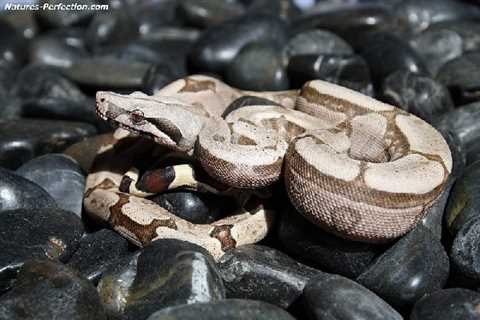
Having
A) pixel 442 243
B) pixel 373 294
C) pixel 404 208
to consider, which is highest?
pixel 404 208

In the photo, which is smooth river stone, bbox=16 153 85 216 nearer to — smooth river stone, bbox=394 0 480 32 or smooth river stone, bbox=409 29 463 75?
smooth river stone, bbox=409 29 463 75

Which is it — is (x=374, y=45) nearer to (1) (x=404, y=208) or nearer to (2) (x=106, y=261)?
(1) (x=404, y=208)

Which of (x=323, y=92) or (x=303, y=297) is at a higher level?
(x=323, y=92)

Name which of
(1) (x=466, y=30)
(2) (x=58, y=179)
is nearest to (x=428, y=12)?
(1) (x=466, y=30)

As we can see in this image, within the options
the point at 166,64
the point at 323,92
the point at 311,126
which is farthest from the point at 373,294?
the point at 166,64

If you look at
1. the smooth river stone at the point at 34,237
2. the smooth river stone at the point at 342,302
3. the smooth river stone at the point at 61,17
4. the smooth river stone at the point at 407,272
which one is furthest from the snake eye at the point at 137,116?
the smooth river stone at the point at 61,17
